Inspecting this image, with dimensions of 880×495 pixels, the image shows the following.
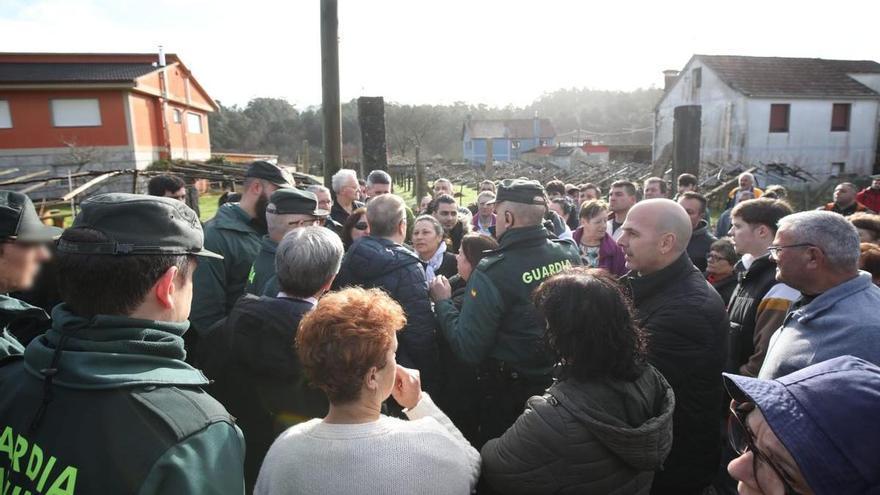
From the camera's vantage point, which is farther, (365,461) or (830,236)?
(830,236)

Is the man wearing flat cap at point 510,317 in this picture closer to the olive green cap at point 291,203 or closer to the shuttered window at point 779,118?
the olive green cap at point 291,203

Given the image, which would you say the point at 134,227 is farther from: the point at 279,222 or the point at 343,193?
the point at 343,193

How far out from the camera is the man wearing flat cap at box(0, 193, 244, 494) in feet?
4.05

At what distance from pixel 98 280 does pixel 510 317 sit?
219cm

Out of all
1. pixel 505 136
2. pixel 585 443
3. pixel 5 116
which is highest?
pixel 5 116

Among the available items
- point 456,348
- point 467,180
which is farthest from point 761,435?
point 467,180

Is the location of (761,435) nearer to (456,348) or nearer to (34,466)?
(34,466)

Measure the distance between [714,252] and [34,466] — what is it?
4832 millimetres

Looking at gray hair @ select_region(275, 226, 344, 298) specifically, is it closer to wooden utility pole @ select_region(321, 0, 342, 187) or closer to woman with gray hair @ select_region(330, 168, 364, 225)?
woman with gray hair @ select_region(330, 168, 364, 225)

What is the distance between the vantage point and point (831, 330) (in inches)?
93.3

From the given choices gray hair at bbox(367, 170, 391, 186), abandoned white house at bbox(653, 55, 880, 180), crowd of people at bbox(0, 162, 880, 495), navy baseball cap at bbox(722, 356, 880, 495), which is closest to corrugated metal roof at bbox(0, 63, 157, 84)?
gray hair at bbox(367, 170, 391, 186)

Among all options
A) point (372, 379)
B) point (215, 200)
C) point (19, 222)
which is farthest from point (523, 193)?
point (215, 200)

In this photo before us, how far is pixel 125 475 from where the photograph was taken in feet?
3.98

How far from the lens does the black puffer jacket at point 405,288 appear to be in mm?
3348
